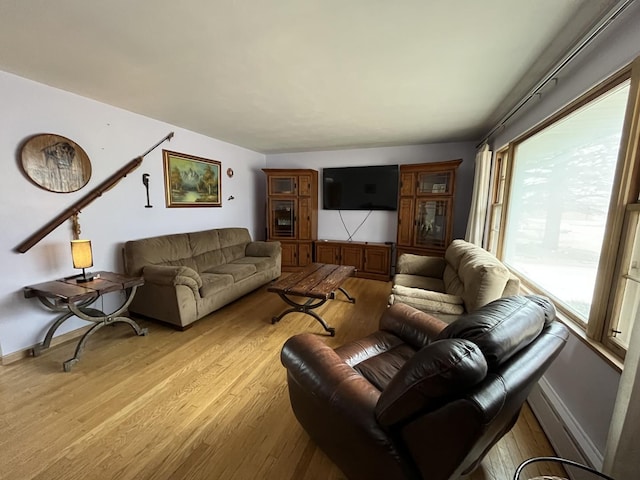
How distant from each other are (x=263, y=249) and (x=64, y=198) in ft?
8.07

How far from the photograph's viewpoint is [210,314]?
3170 mm

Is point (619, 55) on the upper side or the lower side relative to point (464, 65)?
lower

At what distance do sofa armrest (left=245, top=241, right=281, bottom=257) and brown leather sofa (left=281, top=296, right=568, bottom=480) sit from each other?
9.88 ft

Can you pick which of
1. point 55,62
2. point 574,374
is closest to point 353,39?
point 55,62

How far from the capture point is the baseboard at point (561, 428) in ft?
4.27

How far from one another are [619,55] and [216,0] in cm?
215

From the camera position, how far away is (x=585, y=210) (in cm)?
170

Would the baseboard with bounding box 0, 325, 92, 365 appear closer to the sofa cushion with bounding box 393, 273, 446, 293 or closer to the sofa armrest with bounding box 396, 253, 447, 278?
the sofa cushion with bounding box 393, 273, 446, 293

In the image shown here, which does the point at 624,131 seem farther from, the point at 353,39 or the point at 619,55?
the point at 353,39

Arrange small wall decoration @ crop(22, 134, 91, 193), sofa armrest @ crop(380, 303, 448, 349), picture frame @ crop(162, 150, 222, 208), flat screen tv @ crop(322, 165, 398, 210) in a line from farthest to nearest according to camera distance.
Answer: flat screen tv @ crop(322, 165, 398, 210) < picture frame @ crop(162, 150, 222, 208) < small wall decoration @ crop(22, 134, 91, 193) < sofa armrest @ crop(380, 303, 448, 349)

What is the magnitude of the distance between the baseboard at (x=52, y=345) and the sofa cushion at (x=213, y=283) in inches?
47.5

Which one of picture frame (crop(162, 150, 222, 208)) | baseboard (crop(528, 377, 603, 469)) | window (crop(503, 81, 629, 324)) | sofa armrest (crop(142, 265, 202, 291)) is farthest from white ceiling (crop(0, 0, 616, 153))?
baseboard (crop(528, 377, 603, 469))

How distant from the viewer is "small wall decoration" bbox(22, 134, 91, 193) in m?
2.26

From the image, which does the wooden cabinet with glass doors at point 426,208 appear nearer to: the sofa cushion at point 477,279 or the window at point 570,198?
the window at point 570,198
